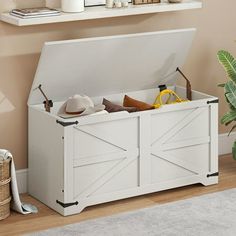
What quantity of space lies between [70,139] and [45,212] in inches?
17.5

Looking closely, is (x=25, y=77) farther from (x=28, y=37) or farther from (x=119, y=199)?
(x=119, y=199)

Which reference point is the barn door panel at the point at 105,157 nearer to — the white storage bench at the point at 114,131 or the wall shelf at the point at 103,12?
the white storage bench at the point at 114,131

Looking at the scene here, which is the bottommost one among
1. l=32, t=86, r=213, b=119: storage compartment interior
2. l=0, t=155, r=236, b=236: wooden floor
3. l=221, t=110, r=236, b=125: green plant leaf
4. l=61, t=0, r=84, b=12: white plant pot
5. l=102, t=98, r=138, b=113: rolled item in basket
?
l=0, t=155, r=236, b=236: wooden floor

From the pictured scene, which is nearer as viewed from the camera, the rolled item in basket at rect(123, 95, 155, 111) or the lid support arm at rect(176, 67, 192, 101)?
the rolled item in basket at rect(123, 95, 155, 111)

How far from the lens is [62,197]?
4.09 metres

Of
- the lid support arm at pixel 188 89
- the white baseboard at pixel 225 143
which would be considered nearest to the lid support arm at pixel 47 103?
the lid support arm at pixel 188 89

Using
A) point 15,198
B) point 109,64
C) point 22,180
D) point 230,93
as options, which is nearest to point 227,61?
point 230,93

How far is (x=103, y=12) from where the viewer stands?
4.17 m

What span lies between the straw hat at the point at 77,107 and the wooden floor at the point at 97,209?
52 centimetres

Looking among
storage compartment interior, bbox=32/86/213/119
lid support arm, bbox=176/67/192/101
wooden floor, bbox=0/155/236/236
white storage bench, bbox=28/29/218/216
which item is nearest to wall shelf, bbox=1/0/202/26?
white storage bench, bbox=28/29/218/216

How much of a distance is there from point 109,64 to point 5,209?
3.31ft

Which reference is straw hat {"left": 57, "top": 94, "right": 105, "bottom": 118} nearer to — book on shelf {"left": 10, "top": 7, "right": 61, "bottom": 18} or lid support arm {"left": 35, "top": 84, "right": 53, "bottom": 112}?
lid support arm {"left": 35, "top": 84, "right": 53, "bottom": 112}

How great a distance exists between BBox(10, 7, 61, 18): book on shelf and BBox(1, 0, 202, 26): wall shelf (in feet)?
0.08

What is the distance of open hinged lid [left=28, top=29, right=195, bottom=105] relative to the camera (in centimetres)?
414
